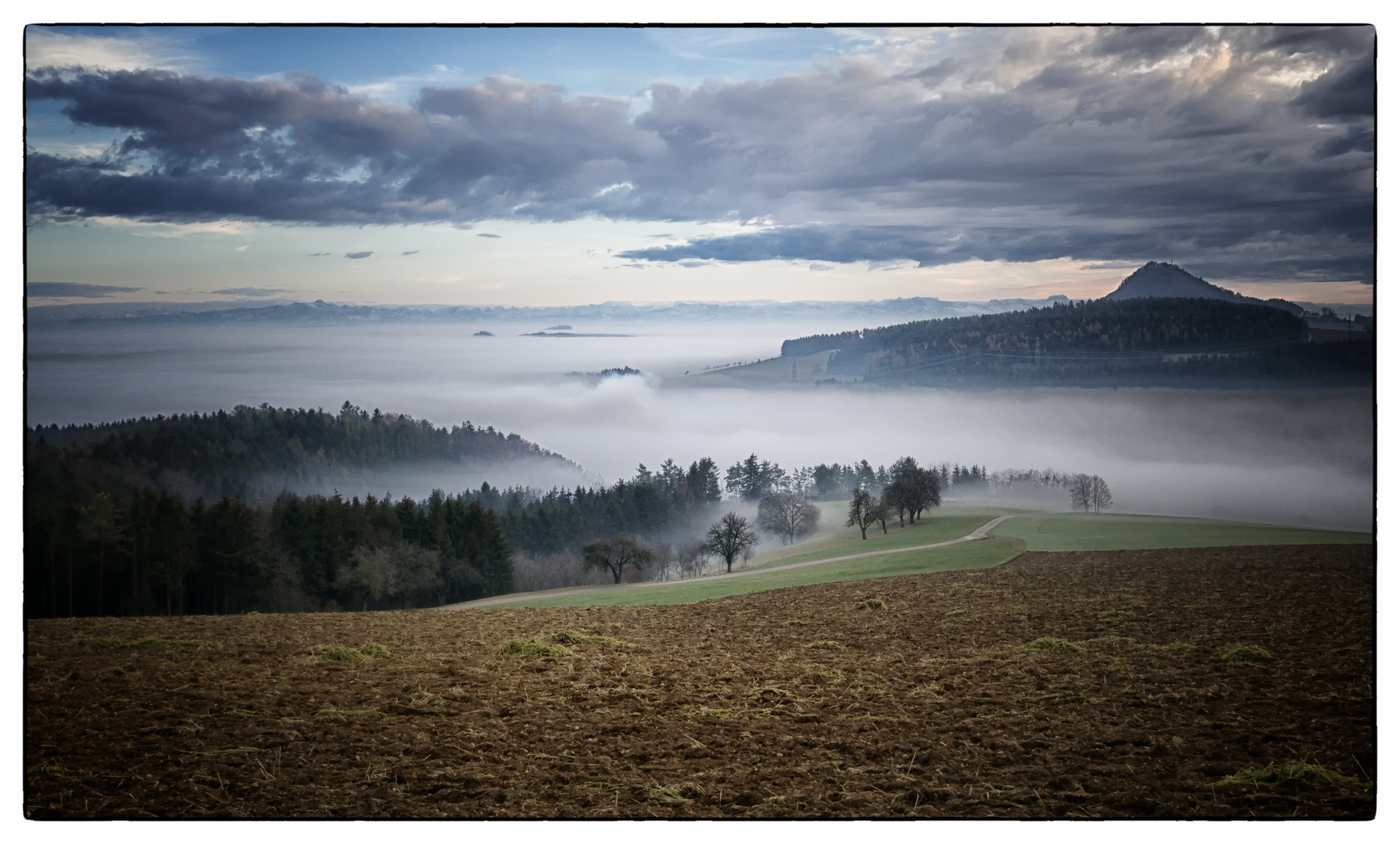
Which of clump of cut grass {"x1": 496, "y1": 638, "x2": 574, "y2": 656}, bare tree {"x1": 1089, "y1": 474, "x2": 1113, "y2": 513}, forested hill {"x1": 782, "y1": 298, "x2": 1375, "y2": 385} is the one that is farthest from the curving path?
clump of cut grass {"x1": 496, "y1": 638, "x2": 574, "y2": 656}

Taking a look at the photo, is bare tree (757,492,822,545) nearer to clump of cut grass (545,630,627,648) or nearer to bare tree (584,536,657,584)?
bare tree (584,536,657,584)

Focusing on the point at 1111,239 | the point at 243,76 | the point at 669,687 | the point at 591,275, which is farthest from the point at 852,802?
the point at 243,76

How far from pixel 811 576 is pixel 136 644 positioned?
31.9ft

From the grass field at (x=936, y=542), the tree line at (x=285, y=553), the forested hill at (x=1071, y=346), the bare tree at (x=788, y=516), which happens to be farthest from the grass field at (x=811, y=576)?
the forested hill at (x=1071, y=346)

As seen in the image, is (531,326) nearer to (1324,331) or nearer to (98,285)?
(98,285)

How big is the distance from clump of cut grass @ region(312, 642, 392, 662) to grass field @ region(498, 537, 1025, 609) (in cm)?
533

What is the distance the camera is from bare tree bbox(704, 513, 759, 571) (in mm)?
17219

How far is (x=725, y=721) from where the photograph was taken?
6.67 meters

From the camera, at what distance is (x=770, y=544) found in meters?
17.3

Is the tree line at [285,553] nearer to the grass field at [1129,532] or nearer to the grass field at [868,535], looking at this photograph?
the grass field at [868,535]

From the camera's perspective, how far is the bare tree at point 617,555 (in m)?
16.8

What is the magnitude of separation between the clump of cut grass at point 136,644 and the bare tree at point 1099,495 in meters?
13.5

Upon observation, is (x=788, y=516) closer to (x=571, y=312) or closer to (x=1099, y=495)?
(x=1099, y=495)

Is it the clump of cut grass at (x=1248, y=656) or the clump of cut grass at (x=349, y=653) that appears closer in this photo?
the clump of cut grass at (x=1248, y=656)
